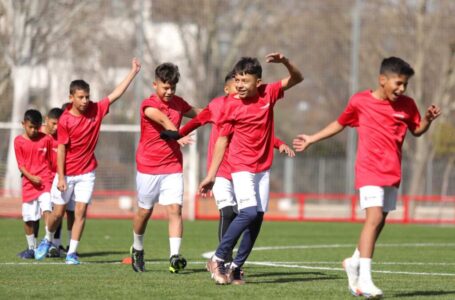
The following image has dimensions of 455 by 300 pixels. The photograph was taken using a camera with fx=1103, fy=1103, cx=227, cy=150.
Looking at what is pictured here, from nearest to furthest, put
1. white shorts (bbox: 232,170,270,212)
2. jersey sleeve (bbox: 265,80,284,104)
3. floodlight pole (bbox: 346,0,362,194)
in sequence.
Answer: white shorts (bbox: 232,170,270,212) → jersey sleeve (bbox: 265,80,284,104) → floodlight pole (bbox: 346,0,362,194)

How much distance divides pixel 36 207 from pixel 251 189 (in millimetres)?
5237

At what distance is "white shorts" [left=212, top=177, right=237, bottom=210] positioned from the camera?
11.5 m

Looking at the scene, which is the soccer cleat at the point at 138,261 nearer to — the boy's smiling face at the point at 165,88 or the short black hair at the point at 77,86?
the boy's smiling face at the point at 165,88

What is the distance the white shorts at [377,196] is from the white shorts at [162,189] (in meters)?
3.14

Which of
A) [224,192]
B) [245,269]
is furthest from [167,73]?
[245,269]

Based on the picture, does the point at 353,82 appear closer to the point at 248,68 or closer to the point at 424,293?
the point at 248,68

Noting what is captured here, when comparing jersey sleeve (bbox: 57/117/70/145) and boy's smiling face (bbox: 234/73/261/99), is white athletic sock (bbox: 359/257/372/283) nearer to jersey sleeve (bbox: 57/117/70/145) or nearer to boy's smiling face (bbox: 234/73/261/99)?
boy's smiling face (bbox: 234/73/261/99)

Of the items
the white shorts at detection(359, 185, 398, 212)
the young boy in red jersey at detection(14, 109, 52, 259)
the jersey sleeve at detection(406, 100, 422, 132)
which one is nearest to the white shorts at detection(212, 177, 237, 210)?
the white shorts at detection(359, 185, 398, 212)

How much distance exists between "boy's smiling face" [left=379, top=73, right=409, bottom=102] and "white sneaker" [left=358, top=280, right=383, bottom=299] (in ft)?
5.32

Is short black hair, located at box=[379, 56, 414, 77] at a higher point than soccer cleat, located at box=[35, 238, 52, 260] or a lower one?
higher

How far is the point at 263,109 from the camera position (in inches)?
420

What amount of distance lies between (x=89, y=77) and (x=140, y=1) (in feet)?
24.1

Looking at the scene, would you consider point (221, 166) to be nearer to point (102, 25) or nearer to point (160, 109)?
point (160, 109)

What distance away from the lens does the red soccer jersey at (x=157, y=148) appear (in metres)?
12.0
